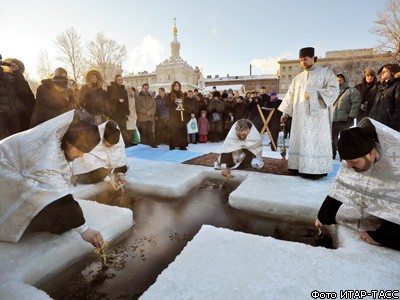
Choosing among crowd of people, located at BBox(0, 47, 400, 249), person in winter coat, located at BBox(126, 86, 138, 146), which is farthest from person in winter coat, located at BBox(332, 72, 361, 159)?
person in winter coat, located at BBox(126, 86, 138, 146)

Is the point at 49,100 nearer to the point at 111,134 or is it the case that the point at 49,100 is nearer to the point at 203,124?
the point at 111,134

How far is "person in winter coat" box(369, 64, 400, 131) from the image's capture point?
4.36 meters

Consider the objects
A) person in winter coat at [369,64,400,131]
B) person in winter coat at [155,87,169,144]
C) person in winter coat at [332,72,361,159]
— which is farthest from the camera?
person in winter coat at [155,87,169,144]

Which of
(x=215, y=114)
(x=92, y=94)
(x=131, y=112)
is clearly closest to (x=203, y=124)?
(x=215, y=114)

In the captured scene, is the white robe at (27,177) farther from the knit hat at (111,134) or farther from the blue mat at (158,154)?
the blue mat at (158,154)

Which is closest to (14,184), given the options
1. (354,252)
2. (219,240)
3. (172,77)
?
(219,240)

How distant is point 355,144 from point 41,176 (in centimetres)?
239

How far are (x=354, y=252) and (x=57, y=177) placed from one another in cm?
242

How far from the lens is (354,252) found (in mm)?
2004

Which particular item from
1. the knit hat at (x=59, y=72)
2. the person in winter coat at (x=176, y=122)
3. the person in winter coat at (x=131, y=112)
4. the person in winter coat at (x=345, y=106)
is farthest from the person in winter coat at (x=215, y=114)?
the knit hat at (x=59, y=72)

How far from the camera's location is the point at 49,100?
424cm

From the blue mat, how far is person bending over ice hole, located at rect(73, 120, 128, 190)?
1908 mm

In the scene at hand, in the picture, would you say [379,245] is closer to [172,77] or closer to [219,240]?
[219,240]

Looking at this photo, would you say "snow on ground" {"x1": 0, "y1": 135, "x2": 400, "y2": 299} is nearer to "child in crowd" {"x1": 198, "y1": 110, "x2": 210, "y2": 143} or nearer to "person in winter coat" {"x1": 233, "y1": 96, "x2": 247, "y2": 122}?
"child in crowd" {"x1": 198, "y1": 110, "x2": 210, "y2": 143}
